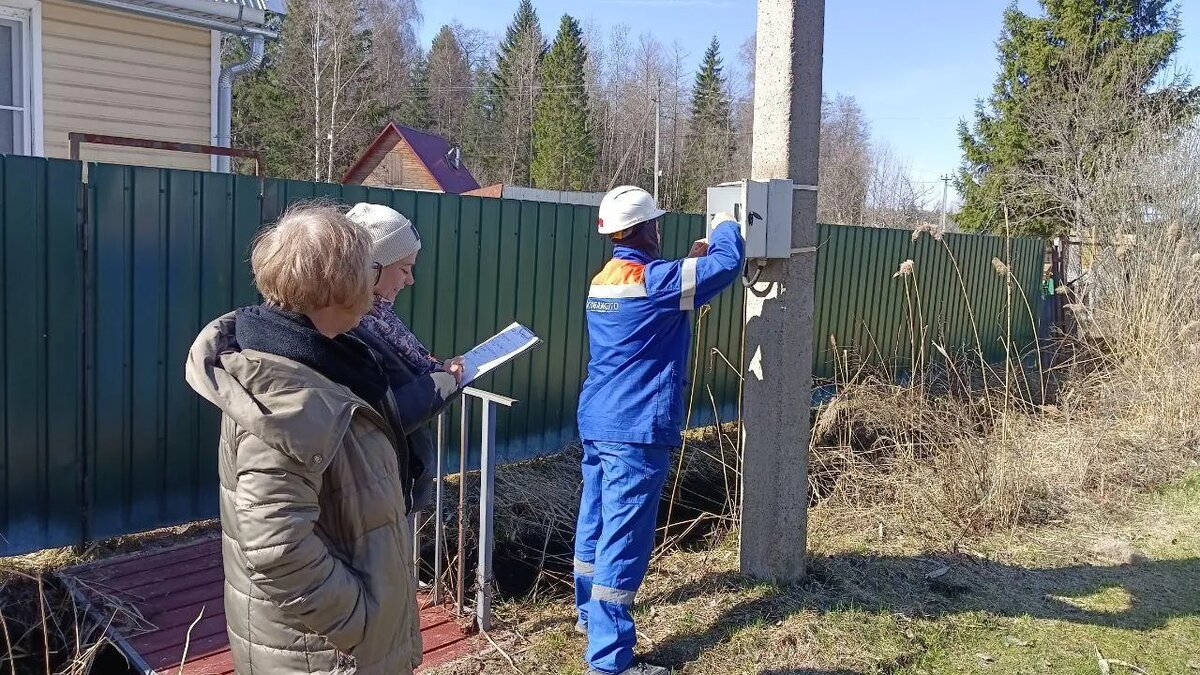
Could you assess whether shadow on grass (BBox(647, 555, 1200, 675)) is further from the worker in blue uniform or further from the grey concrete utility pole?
the worker in blue uniform

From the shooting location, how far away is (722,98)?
145 feet

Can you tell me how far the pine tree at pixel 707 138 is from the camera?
3885 centimetres

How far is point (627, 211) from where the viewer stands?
3248mm

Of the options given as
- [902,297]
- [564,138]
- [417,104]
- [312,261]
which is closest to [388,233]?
[312,261]

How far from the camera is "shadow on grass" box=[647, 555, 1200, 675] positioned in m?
3.66

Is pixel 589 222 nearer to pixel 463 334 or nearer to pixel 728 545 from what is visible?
pixel 463 334

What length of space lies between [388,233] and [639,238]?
119 centimetres

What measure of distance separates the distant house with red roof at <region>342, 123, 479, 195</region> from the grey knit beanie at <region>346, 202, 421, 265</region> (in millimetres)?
24061

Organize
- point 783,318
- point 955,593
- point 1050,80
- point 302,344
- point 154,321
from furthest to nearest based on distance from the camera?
point 1050,80 → point 154,321 → point 955,593 → point 783,318 → point 302,344

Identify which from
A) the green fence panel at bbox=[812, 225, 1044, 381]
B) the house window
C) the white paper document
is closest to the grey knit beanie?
the white paper document

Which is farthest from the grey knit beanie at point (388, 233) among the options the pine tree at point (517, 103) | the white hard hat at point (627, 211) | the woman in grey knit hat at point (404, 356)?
the pine tree at point (517, 103)

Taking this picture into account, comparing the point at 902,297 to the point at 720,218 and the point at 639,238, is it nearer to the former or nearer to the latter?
the point at 720,218

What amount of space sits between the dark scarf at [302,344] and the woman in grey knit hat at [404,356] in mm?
223

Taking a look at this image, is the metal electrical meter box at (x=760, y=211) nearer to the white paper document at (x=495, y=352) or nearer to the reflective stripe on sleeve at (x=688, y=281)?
the reflective stripe on sleeve at (x=688, y=281)
